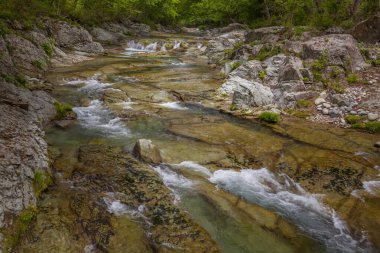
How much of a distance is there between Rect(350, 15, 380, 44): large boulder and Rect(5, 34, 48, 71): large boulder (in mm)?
18710

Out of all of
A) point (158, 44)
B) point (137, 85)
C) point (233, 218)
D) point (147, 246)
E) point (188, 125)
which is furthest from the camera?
point (158, 44)

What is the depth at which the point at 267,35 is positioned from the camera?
74.3 ft

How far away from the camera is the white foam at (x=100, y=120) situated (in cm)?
1066

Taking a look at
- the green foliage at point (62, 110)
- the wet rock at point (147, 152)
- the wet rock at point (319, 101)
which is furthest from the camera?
the wet rock at point (319, 101)

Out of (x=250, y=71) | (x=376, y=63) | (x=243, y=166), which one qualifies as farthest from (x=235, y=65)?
(x=243, y=166)

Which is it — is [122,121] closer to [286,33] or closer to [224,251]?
[224,251]

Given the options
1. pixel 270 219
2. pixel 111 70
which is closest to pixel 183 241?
pixel 270 219

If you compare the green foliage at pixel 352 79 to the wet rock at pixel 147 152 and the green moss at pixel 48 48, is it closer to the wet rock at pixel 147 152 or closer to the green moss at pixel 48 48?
the wet rock at pixel 147 152

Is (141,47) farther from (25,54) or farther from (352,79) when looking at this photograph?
(352,79)

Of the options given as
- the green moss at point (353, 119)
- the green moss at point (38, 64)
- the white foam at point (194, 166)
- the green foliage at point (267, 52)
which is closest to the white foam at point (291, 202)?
the white foam at point (194, 166)

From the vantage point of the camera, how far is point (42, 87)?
47.2 ft

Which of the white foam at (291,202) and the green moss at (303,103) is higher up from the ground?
the green moss at (303,103)

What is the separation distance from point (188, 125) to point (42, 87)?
24.7 feet

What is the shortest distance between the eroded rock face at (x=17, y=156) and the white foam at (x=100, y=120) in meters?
2.58
